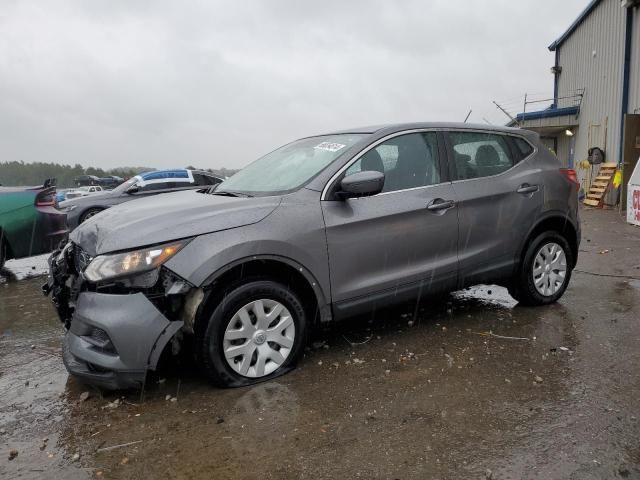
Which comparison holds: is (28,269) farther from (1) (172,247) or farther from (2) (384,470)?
(2) (384,470)

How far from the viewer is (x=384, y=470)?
2.32 meters

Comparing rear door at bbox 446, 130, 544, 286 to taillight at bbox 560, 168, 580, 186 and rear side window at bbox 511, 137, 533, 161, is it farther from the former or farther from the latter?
taillight at bbox 560, 168, 580, 186

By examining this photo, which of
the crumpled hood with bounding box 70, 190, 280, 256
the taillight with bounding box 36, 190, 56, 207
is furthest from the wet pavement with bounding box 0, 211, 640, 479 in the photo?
the taillight with bounding box 36, 190, 56, 207

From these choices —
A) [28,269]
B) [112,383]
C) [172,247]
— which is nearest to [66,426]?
[112,383]

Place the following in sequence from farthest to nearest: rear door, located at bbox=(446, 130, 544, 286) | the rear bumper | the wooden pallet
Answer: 1. the wooden pallet
2. rear door, located at bbox=(446, 130, 544, 286)
3. the rear bumper

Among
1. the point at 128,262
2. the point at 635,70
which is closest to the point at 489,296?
the point at 128,262

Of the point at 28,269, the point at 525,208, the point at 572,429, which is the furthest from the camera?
the point at 28,269

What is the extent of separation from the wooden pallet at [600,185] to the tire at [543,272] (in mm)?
11500

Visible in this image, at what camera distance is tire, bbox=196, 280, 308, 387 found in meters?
3.00

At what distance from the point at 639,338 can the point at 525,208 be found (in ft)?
4.27

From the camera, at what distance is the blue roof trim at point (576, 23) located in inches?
652

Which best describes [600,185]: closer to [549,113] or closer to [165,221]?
[549,113]

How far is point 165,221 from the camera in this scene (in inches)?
119

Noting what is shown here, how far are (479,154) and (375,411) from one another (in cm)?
242
